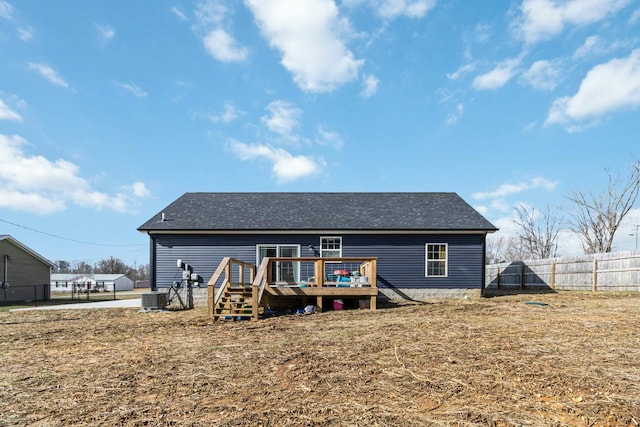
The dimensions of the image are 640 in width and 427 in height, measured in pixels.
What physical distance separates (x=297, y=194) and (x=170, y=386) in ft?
48.0

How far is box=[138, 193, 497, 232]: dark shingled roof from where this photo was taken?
14766 mm

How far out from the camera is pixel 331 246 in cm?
1493

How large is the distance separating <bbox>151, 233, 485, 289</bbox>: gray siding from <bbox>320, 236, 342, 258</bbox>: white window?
18 cm

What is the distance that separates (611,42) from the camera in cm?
1238

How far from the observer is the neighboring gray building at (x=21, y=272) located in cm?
2306

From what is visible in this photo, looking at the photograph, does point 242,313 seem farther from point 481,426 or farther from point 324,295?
point 481,426

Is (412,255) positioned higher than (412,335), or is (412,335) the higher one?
(412,255)

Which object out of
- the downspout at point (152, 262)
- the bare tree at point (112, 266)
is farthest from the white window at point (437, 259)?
the bare tree at point (112, 266)

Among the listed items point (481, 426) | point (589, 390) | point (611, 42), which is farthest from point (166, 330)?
point (611, 42)

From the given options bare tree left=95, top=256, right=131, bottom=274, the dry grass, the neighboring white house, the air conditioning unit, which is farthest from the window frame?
bare tree left=95, top=256, right=131, bottom=274

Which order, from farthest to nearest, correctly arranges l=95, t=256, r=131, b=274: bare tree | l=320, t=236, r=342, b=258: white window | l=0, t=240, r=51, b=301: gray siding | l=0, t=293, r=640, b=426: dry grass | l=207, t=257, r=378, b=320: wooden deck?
l=95, t=256, r=131, b=274: bare tree → l=0, t=240, r=51, b=301: gray siding → l=320, t=236, r=342, b=258: white window → l=207, t=257, r=378, b=320: wooden deck → l=0, t=293, r=640, b=426: dry grass

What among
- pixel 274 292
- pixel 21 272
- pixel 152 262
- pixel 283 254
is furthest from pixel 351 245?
pixel 21 272

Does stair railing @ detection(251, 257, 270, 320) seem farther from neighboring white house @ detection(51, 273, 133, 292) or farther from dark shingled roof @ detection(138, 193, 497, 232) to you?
neighboring white house @ detection(51, 273, 133, 292)

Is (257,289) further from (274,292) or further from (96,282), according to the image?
(96,282)
